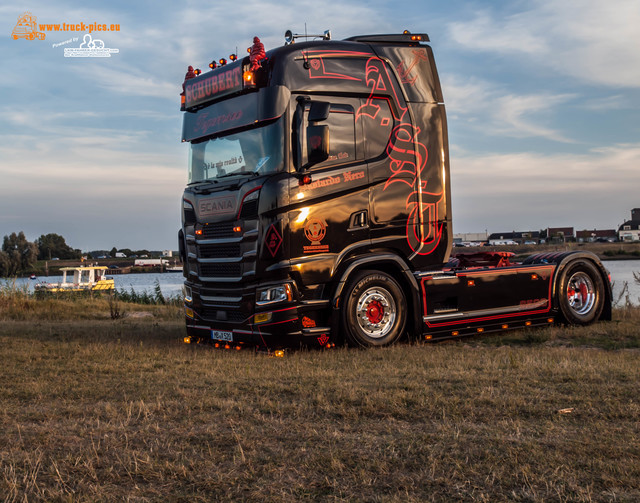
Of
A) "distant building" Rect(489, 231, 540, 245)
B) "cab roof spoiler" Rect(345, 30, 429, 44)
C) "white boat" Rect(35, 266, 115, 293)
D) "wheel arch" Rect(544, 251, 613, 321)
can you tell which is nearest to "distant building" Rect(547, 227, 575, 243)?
"distant building" Rect(489, 231, 540, 245)

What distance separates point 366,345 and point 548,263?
13.9 feet

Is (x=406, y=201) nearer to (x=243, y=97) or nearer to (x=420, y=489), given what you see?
(x=243, y=97)

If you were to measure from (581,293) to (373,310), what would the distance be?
4.70 metres

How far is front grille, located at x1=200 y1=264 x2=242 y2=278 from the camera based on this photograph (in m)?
9.43

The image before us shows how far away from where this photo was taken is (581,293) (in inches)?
488

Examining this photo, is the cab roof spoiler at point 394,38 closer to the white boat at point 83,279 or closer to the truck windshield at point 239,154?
the truck windshield at point 239,154

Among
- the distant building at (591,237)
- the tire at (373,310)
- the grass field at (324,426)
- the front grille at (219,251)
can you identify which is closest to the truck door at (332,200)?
the tire at (373,310)

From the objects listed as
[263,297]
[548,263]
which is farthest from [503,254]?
[263,297]

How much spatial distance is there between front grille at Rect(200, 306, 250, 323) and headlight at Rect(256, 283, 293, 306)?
0.35 meters

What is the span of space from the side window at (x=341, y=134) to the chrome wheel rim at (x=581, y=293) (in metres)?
5.23

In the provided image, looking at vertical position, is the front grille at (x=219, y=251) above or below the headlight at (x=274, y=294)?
above

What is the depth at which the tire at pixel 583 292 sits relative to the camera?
39.7ft

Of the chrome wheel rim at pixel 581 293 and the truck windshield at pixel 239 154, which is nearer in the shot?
the truck windshield at pixel 239 154

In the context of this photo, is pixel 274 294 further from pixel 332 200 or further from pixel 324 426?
pixel 324 426
